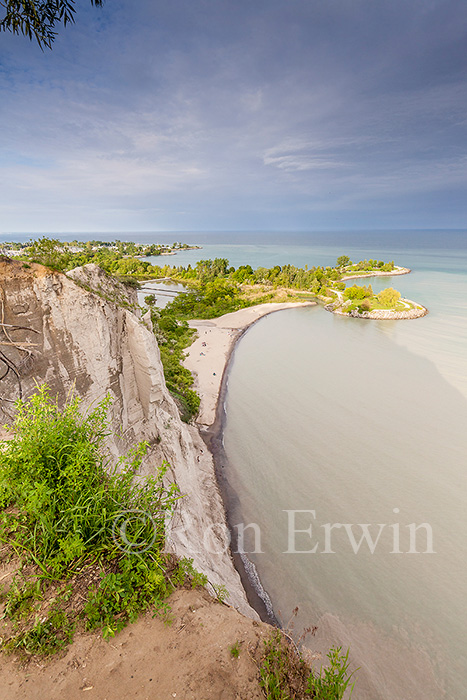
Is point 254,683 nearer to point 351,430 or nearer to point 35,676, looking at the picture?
point 35,676

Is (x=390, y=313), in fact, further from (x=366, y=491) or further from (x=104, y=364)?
(x=104, y=364)

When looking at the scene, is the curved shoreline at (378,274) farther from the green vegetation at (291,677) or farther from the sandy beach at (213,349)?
the green vegetation at (291,677)

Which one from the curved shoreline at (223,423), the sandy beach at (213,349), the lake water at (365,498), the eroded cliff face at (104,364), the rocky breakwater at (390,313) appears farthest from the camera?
the rocky breakwater at (390,313)

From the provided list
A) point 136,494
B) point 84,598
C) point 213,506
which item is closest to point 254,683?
point 84,598

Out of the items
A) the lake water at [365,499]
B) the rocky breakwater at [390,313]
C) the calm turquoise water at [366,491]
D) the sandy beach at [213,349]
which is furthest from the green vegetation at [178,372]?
the rocky breakwater at [390,313]

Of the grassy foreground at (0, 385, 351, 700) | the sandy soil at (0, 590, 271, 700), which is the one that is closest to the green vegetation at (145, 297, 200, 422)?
the grassy foreground at (0, 385, 351, 700)

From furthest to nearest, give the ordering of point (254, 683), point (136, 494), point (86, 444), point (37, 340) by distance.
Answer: point (37, 340), point (136, 494), point (86, 444), point (254, 683)
